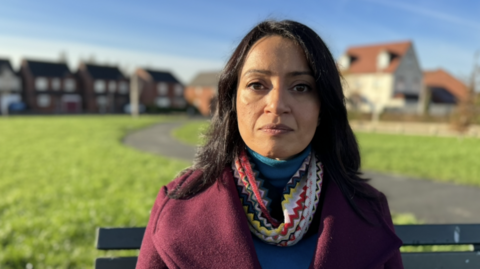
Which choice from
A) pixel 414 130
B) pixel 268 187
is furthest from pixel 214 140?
pixel 414 130

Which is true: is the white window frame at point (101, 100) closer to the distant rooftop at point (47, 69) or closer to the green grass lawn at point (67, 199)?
the distant rooftop at point (47, 69)

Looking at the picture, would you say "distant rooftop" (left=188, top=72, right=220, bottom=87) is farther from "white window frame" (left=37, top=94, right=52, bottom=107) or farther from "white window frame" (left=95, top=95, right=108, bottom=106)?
"white window frame" (left=37, top=94, right=52, bottom=107)

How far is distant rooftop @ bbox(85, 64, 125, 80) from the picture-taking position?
188 feet

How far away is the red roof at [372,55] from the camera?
39.7 m

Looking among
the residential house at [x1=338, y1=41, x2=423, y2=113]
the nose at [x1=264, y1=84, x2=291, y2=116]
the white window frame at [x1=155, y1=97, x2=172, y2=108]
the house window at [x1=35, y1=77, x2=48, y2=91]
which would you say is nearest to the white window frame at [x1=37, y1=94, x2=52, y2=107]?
the house window at [x1=35, y1=77, x2=48, y2=91]

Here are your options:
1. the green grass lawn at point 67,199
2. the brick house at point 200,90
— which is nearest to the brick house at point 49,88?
the brick house at point 200,90

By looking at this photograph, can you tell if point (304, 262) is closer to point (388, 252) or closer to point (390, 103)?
point (388, 252)

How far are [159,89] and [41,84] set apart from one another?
1763 centimetres

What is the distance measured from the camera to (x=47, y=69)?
2136 inches

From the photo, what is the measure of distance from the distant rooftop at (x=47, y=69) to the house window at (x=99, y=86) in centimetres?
414

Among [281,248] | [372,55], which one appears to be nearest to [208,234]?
[281,248]

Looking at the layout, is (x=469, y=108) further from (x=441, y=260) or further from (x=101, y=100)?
(x=101, y=100)

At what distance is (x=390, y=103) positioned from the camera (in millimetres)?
40062

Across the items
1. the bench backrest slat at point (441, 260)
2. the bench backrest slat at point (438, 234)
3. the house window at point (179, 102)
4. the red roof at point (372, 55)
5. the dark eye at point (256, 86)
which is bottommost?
the house window at point (179, 102)
